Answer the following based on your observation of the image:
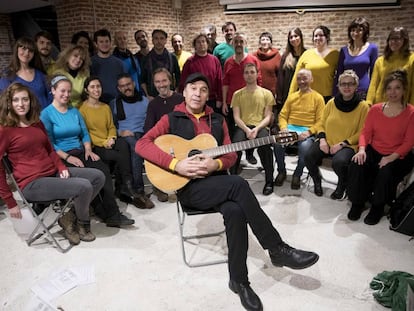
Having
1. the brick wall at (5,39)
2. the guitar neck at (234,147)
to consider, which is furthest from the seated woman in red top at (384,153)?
the brick wall at (5,39)

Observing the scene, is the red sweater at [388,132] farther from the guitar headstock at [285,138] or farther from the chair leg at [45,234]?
the chair leg at [45,234]

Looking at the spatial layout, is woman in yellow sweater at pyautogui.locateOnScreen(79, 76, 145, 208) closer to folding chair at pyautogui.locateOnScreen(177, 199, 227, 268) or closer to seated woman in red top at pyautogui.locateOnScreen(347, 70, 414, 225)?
folding chair at pyautogui.locateOnScreen(177, 199, 227, 268)

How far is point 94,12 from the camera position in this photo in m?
5.71

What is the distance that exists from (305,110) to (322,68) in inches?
27.0

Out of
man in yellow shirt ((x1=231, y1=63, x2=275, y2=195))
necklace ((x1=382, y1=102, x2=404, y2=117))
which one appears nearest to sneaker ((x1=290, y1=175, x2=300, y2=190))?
man in yellow shirt ((x1=231, y1=63, x2=275, y2=195))

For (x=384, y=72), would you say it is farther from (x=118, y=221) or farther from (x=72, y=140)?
(x=72, y=140)

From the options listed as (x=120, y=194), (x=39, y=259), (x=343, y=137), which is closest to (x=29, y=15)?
(x=120, y=194)

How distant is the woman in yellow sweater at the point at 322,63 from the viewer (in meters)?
3.94

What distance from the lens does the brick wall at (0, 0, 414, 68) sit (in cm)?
554

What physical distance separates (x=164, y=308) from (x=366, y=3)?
18.1 feet

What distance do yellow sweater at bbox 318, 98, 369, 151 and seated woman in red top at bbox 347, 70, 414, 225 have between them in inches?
6.6

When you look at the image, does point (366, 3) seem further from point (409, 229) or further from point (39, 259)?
point (39, 259)

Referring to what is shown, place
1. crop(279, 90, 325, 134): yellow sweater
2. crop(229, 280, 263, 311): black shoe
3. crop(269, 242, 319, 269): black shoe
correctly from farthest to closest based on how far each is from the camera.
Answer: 1. crop(279, 90, 325, 134): yellow sweater
2. crop(269, 242, 319, 269): black shoe
3. crop(229, 280, 263, 311): black shoe

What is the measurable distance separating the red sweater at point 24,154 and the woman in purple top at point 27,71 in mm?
811
